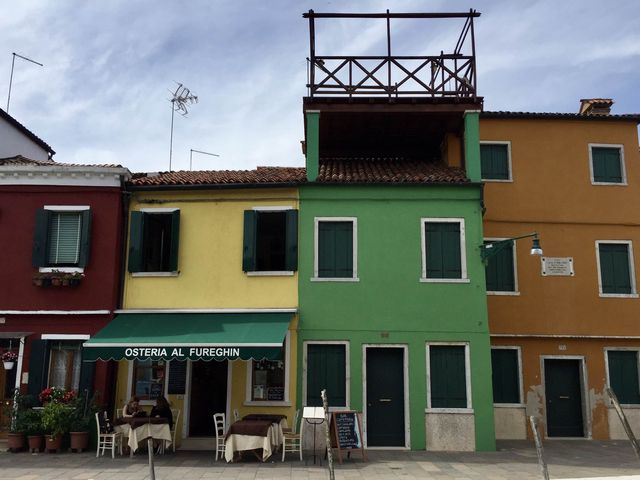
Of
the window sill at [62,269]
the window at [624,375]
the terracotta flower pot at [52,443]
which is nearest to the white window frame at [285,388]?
the terracotta flower pot at [52,443]

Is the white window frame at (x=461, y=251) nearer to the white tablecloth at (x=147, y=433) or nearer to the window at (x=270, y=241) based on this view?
the window at (x=270, y=241)

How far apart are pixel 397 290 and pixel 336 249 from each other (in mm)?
1803

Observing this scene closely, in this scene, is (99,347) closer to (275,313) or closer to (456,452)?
(275,313)

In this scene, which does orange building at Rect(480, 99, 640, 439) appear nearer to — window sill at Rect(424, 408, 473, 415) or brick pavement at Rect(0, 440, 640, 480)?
brick pavement at Rect(0, 440, 640, 480)

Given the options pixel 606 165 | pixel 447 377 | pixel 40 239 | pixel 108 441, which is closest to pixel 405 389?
pixel 447 377

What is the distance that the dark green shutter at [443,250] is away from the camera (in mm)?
14789

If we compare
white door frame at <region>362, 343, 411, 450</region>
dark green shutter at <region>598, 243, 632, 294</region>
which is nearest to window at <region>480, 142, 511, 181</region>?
dark green shutter at <region>598, 243, 632, 294</region>

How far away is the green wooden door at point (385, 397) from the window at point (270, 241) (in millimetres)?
3057

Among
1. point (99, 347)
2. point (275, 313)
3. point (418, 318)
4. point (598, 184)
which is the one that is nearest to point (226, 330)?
point (275, 313)

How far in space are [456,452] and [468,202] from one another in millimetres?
5902

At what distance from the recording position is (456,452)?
13.7m

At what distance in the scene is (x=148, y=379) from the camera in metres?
14.8

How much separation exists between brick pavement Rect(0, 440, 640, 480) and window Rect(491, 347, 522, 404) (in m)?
2.76

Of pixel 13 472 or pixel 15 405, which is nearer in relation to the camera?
pixel 13 472
